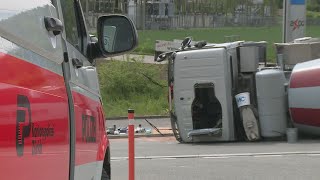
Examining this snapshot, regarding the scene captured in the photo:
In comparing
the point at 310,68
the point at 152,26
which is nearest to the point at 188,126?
the point at 310,68

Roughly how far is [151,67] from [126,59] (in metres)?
1.21

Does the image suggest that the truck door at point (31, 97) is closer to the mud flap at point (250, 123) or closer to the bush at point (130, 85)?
the mud flap at point (250, 123)

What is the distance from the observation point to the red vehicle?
2035mm

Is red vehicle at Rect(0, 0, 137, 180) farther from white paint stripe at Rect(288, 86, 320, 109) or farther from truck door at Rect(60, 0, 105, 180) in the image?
white paint stripe at Rect(288, 86, 320, 109)

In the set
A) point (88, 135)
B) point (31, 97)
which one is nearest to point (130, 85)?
point (88, 135)

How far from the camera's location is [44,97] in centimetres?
242

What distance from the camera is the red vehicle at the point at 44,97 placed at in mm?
2035

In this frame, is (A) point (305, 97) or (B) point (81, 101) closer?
(B) point (81, 101)

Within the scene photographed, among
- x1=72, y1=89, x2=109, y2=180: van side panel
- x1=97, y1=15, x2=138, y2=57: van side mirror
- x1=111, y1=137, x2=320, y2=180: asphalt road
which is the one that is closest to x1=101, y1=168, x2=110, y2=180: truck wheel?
x1=72, y1=89, x2=109, y2=180: van side panel

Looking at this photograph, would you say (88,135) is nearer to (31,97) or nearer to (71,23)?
(71,23)

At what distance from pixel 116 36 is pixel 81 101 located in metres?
0.82

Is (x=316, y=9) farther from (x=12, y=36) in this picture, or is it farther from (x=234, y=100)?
(x=12, y=36)

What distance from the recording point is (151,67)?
2575 cm

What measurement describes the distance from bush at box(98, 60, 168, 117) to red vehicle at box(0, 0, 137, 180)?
18.4 m
